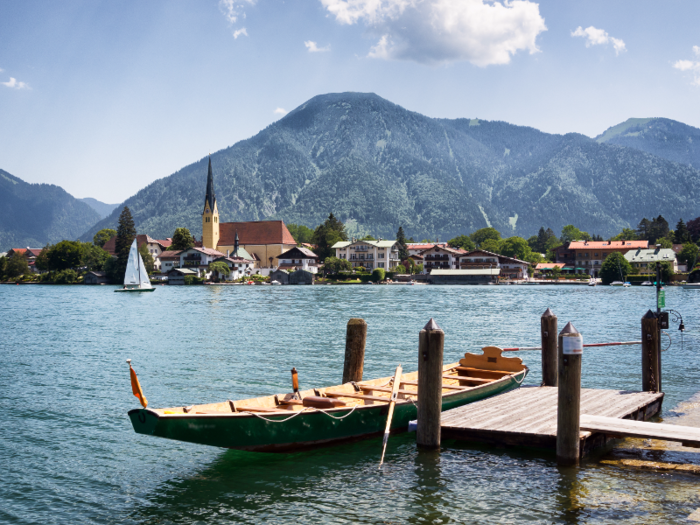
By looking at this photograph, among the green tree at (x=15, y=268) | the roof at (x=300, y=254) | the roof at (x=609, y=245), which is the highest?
the roof at (x=609, y=245)

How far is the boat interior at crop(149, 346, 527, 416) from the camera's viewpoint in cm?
1210

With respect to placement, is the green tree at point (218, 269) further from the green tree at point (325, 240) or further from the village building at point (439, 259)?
the village building at point (439, 259)

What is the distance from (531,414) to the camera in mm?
13852

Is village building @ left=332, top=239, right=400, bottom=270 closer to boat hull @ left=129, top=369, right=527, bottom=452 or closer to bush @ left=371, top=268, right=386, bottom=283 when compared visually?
bush @ left=371, top=268, right=386, bottom=283

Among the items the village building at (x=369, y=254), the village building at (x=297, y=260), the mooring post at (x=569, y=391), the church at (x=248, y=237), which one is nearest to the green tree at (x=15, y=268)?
the church at (x=248, y=237)

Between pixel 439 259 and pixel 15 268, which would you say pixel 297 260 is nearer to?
pixel 439 259

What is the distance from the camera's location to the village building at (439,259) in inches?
6895

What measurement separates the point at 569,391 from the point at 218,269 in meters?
142

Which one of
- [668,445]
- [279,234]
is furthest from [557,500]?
[279,234]

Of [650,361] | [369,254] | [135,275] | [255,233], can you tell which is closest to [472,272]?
[369,254]

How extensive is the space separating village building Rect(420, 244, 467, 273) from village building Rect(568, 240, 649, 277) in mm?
34391

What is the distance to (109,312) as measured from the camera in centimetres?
6034

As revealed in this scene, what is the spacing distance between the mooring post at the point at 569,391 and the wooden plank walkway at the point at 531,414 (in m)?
0.51

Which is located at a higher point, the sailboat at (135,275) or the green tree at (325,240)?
the green tree at (325,240)
